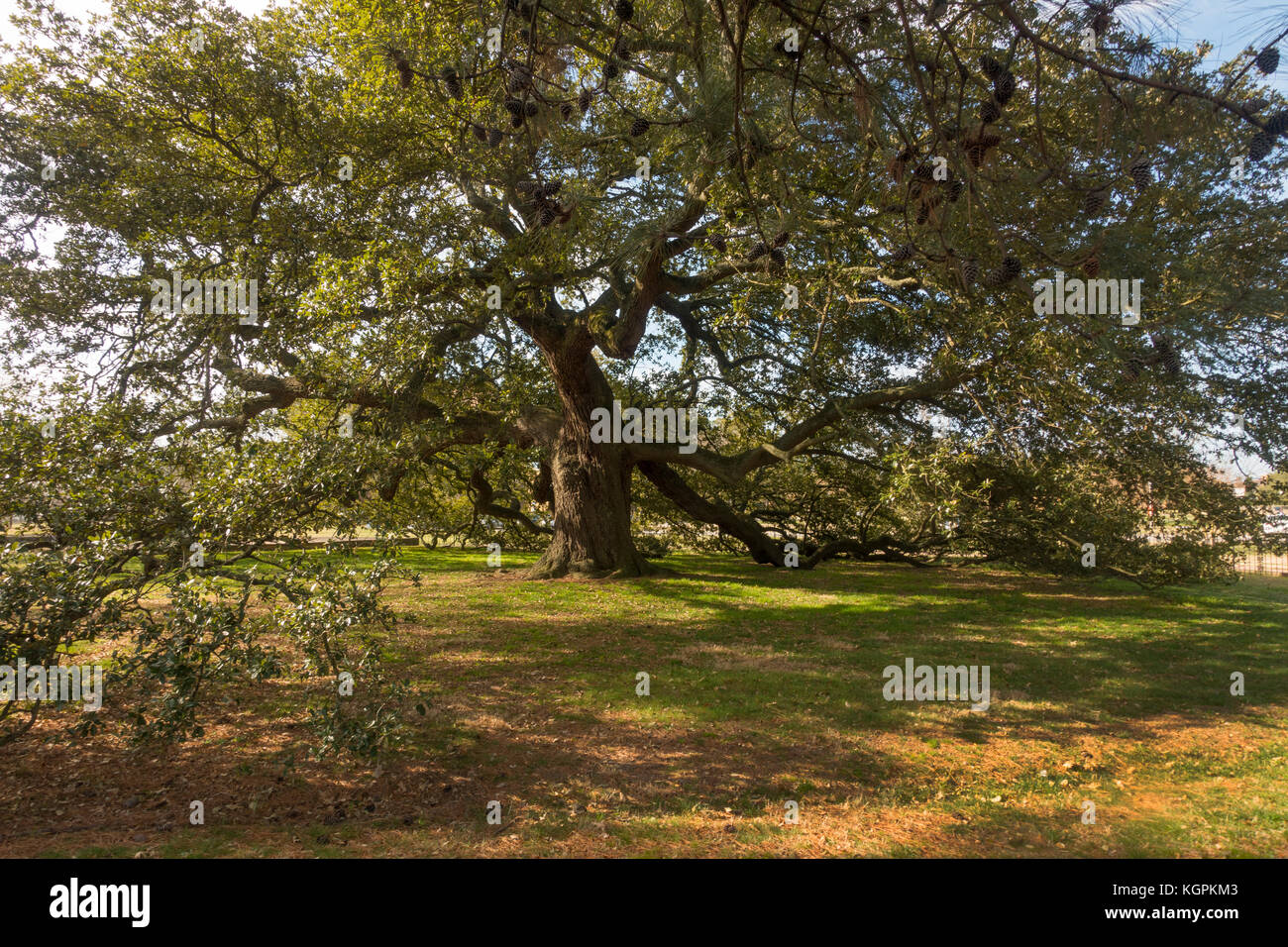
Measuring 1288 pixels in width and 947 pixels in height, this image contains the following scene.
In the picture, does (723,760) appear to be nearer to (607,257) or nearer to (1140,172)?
(1140,172)

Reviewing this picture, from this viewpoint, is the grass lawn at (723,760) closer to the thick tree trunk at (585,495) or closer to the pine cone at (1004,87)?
the pine cone at (1004,87)

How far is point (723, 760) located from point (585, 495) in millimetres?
9103

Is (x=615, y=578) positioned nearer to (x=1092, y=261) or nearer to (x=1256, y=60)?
(x=1092, y=261)

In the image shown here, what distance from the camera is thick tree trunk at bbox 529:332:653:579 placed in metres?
13.8

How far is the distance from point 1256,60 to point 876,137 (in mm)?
1679

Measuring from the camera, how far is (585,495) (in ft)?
45.5

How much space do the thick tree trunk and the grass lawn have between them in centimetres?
430

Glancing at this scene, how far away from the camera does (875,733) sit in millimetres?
5750

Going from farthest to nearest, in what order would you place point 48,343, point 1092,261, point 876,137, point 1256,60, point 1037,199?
point 48,343, point 1037,199, point 876,137, point 1092,261, point 1256,60

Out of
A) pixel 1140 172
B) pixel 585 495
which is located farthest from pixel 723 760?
pixel 585 495

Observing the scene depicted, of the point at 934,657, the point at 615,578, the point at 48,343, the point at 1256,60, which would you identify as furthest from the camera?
the point at 615,578

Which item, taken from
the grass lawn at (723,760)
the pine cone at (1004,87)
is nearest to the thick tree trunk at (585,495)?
the grass lawn at (723,760)

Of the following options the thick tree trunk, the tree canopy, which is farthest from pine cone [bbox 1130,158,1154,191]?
the thick tree trunk
